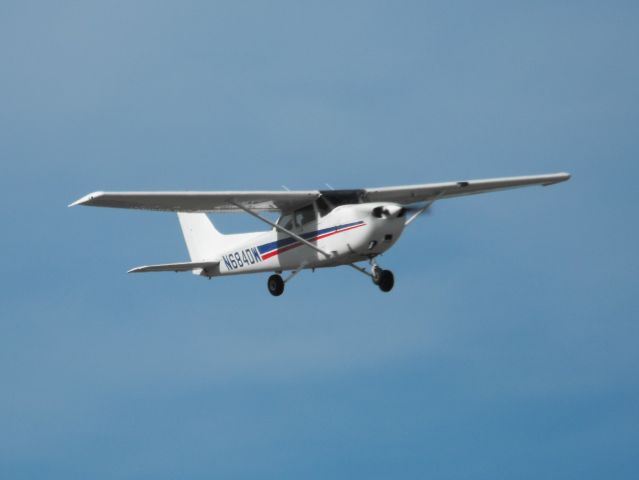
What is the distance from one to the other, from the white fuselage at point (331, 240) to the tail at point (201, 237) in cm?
175

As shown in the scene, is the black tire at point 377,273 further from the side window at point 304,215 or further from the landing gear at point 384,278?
the side window at point 304,215

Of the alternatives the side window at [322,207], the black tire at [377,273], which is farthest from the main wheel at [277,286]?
the black tire at [377,273]

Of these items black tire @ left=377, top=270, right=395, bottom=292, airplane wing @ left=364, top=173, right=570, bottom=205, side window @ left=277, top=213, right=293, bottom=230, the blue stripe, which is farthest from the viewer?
airplane wing @ left=364, top=173, right=570, bottom=205

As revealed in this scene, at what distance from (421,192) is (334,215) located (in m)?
3.37

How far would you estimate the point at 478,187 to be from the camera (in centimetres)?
3152

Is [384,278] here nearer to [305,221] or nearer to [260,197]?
[305,221]

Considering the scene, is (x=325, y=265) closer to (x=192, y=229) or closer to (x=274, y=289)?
(x=274, y=289)

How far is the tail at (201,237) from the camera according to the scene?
32.3 metres

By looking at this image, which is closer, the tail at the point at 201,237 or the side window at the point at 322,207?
the side window at the point at 322,207

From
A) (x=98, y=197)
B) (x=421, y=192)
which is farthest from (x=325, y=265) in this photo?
(x=98, y=197)

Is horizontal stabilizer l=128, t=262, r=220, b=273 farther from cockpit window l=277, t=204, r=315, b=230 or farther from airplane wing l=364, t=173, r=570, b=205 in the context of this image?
airplane wing l=364, t=173, r=570, b=205

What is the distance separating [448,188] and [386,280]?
3604 millimetres

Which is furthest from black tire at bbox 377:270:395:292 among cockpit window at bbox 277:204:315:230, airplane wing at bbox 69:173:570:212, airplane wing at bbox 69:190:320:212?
airplane wing at bbox 69:190:320:212

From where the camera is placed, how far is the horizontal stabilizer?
30.6 meters
